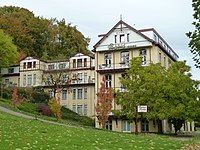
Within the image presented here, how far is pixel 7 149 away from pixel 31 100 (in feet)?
173

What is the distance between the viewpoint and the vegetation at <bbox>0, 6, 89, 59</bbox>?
79812 millimetres

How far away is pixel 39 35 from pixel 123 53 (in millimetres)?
27706

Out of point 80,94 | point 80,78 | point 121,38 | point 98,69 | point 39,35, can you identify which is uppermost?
point 39,35

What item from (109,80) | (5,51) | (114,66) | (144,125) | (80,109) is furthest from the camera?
(80,109)

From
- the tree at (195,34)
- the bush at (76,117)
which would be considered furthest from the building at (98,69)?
the tree at (195,34)

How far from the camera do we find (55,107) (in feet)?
146

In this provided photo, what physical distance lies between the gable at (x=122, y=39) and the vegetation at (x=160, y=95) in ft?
39.0

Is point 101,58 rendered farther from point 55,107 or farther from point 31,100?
point 55,107

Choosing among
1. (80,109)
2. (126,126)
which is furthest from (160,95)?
(80,109)

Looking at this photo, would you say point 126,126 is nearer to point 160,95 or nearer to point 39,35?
point 160,95

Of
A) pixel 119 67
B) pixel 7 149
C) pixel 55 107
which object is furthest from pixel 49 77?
pixel 7 149

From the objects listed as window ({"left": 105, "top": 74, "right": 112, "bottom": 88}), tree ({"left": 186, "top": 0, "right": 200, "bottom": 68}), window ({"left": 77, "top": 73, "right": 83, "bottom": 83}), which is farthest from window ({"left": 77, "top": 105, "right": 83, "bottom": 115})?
tree ({"left": 186, "top": 0, "right": 200, "bottom": 68})

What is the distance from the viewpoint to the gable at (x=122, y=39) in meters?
59.7

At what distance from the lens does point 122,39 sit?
201 ft
